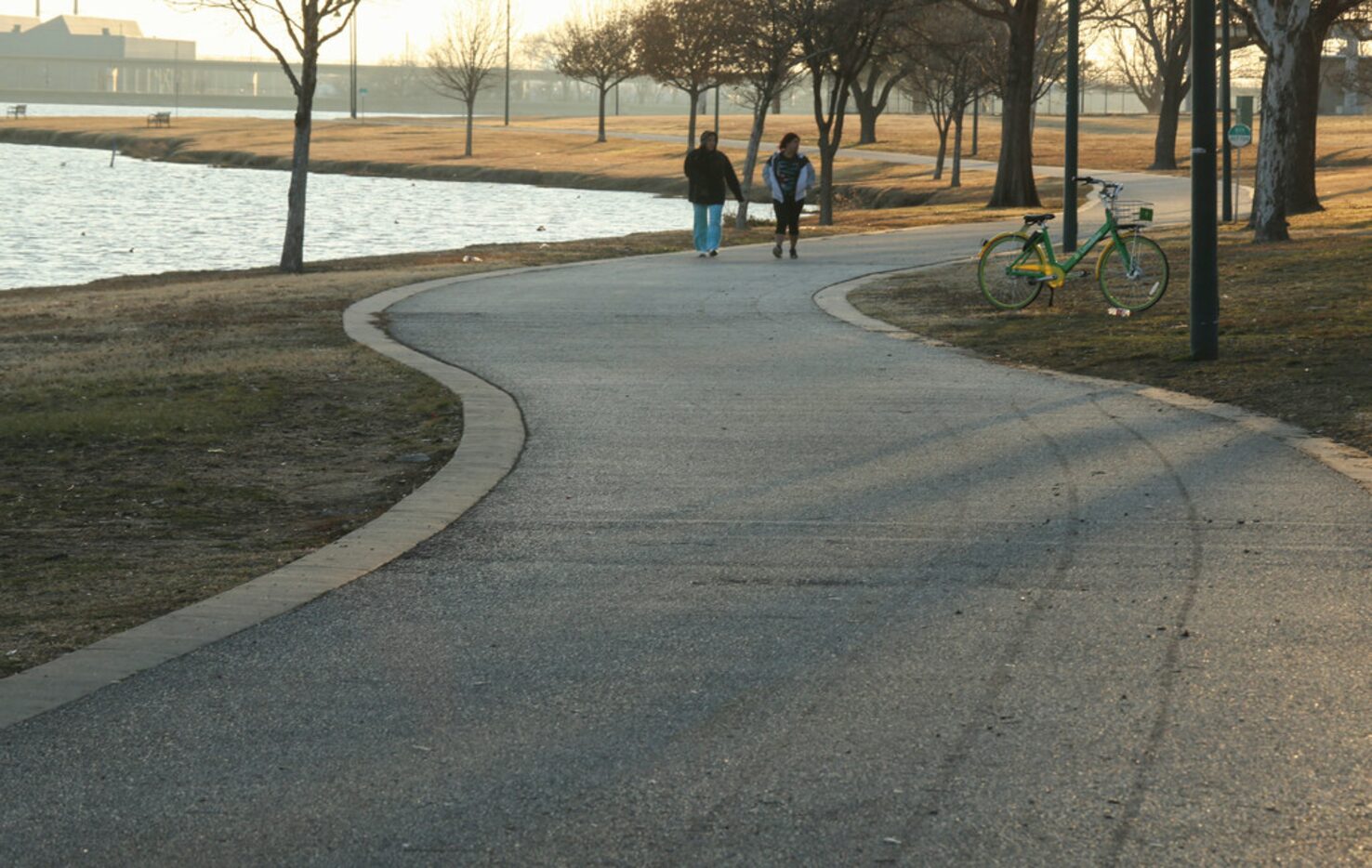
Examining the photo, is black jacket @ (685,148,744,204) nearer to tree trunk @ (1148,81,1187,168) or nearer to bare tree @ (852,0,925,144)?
bare tree @ (852,0,925,144)

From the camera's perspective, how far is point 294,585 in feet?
19.4

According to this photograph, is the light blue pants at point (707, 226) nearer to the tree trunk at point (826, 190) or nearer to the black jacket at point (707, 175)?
the black jacket at point (707, 175)

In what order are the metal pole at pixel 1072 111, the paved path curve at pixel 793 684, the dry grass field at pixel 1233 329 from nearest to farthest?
the paved path curve at pixel 793 684 < the dry grass field at pixel 1233 329 < the metal pole at pixel 1072 111

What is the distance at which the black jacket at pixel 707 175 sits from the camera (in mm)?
22125

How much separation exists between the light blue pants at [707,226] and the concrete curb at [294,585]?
13.1m

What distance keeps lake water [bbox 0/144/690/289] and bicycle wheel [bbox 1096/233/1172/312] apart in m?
17.0

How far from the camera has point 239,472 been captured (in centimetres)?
806

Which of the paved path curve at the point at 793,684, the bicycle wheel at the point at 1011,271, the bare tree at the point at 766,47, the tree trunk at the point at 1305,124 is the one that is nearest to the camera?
the paved path curve at the point at 793,684

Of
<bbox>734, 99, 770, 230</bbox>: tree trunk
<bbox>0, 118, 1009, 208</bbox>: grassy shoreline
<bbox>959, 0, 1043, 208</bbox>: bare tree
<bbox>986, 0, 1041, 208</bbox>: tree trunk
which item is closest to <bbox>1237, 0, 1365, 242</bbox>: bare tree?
<bbox>734, 99, 770, 230</bbox>: tree trunk

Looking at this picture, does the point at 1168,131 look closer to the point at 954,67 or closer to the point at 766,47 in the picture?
the point at 954,67

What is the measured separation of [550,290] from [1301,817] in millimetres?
14427

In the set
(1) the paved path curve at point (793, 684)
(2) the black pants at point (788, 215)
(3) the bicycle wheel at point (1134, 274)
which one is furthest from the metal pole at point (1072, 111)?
(1) the paved path curve at point (793, 684)

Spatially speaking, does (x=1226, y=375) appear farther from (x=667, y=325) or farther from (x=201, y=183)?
(x=201, y=183)

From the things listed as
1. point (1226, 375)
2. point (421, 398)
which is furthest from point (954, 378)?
point (421, 398)
